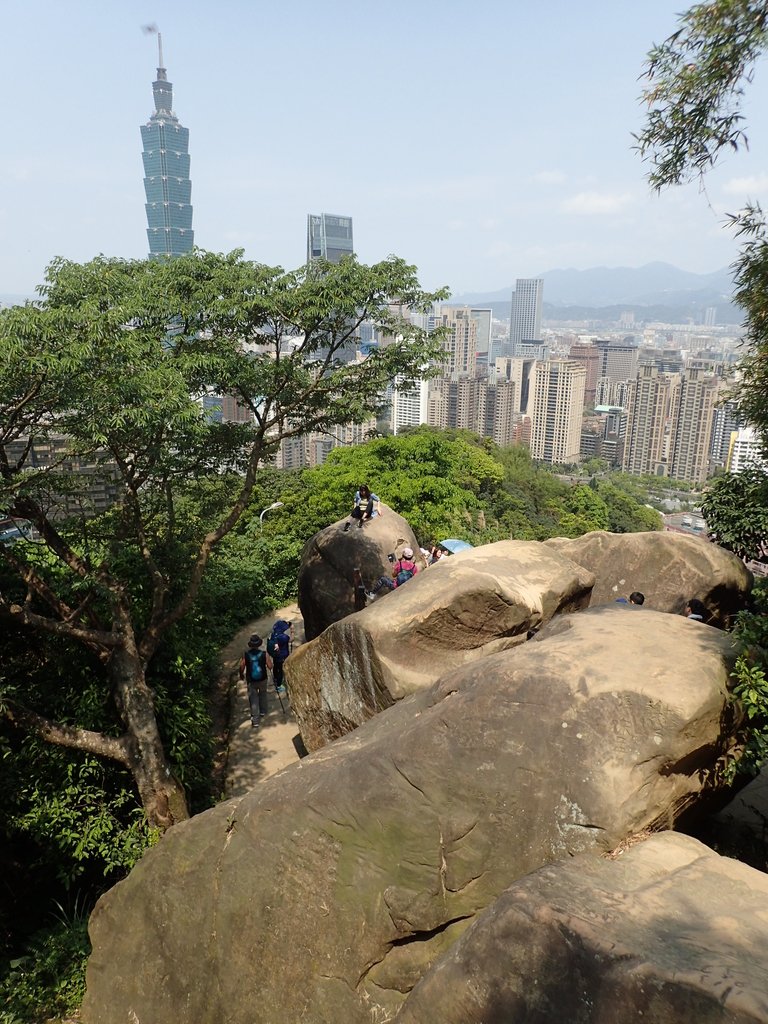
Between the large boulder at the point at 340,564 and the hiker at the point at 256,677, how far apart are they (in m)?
1.98

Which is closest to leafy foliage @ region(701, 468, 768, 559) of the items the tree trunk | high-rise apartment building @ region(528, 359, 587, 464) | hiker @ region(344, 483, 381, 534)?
hiker @ region(344, 483, 381, 534)

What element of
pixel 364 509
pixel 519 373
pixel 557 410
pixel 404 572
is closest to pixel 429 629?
pixel 404 572

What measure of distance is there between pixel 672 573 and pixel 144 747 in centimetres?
801

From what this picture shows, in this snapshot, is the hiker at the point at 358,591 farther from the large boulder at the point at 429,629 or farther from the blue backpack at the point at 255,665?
the large boulder at the point at 429,629

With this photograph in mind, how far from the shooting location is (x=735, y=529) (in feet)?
37.4

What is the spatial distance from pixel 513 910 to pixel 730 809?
144 inches

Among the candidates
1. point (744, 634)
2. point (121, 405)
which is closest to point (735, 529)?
point (744, 634)

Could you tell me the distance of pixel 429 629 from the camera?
807 cm

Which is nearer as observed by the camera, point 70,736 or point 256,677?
point 70,736

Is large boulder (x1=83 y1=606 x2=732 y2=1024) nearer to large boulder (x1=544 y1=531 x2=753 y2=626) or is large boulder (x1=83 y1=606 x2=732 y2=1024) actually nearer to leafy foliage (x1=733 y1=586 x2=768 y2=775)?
leafy foliage (x1=733 y1=586 x2=768 y2=775)

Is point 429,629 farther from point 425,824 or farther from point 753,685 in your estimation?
point 753,685

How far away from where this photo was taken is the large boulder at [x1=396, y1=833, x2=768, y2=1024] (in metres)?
3.39

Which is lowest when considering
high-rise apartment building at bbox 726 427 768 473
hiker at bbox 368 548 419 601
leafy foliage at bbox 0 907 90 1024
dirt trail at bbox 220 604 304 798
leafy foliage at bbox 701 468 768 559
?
leafy foliage at bbox 0 907 90 1024

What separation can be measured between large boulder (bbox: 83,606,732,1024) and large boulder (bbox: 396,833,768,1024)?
1.94ft
